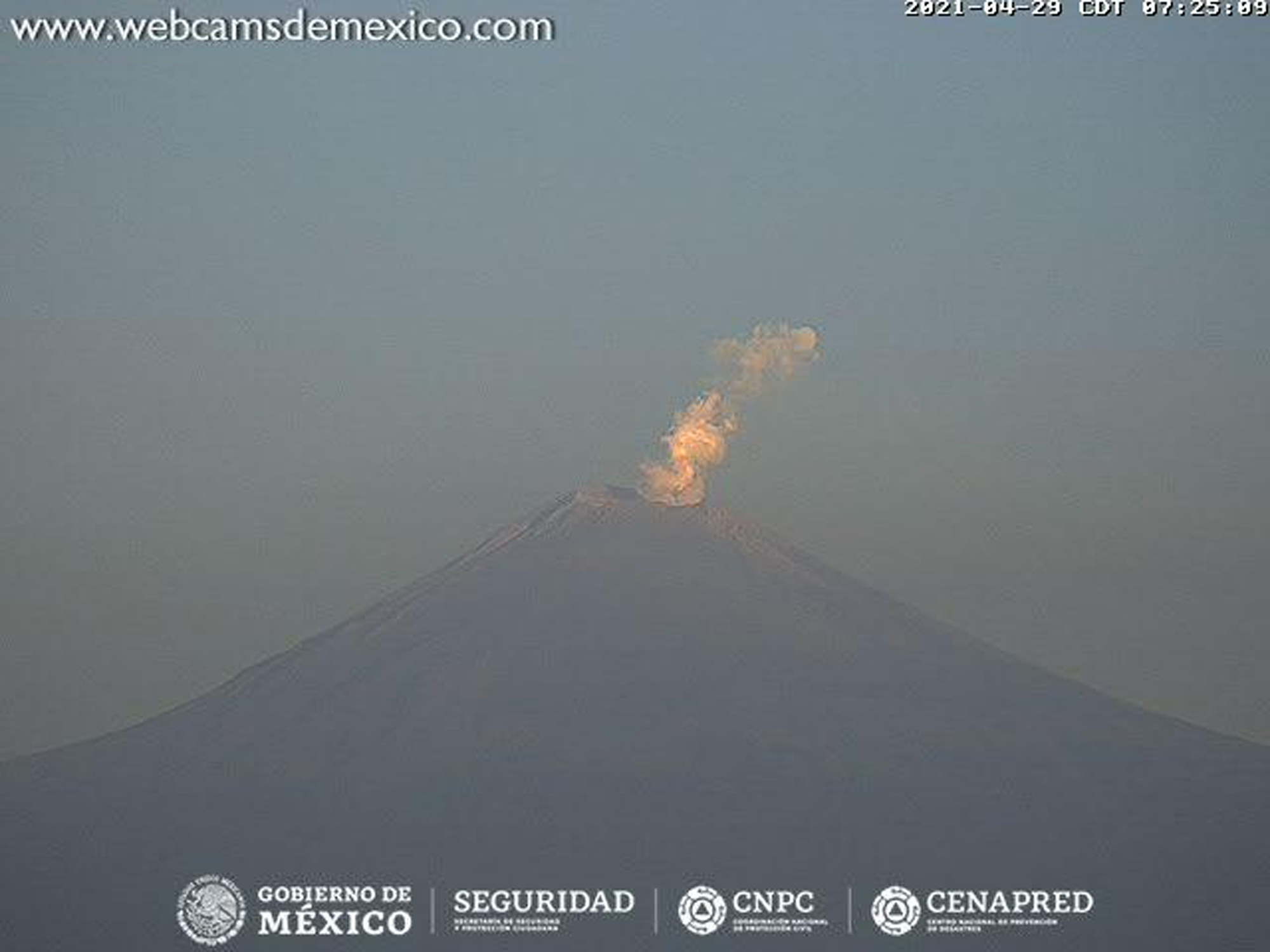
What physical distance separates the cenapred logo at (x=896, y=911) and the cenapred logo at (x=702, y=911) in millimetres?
4491

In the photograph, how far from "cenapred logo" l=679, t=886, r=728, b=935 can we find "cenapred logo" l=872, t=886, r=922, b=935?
4491 millimetres

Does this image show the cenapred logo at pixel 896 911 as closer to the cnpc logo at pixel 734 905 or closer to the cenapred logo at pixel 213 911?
the cnpc logo at pixel 734 905

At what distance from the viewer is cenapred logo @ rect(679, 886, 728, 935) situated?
275 ft

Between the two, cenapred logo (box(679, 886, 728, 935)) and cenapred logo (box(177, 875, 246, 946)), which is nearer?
cenapred logo (box(177, 875, 246, 946))

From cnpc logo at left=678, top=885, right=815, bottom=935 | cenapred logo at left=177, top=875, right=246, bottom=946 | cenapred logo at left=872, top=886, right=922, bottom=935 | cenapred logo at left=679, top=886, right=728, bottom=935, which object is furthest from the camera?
cenapred logo at left=872, top=886, right=922, bottom=935

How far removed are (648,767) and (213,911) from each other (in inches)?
1017

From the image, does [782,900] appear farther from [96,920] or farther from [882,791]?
[96,920]

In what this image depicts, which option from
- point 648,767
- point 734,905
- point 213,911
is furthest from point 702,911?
point 213,911

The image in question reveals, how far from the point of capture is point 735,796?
98.7m

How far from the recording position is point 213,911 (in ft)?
252

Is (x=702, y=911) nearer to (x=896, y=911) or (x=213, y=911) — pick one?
(x=896, y=911)

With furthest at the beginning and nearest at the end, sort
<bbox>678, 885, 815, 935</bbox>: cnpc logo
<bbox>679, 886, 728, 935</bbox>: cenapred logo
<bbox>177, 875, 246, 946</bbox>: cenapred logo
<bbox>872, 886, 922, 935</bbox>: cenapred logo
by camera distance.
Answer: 1. <bbox>872, 886, 922, 935</bbox>: cenapred logo
2. <bbox>678, 885, 815, 935</bbox>: cnpc logo
3. <bbox>679, 886, 728, 935</bbox>: cenapred logo
4. <bbox>177, 875, 246, 946</bbox>: cenapred logo

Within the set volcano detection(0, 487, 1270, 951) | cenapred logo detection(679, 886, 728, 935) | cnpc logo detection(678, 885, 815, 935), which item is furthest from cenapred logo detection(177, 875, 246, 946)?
cnpc logo detection(678, 885, 815, 935)

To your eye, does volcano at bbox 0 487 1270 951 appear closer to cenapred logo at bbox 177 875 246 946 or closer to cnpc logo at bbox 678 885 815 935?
cnpc logo at bbox 678 885 815 935
